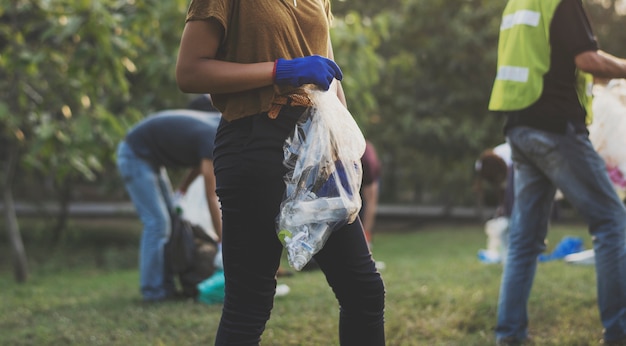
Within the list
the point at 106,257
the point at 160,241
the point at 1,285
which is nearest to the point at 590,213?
the point at 160,241

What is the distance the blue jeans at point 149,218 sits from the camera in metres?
5.64

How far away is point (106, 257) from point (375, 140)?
8.89m

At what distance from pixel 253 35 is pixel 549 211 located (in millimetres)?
2123

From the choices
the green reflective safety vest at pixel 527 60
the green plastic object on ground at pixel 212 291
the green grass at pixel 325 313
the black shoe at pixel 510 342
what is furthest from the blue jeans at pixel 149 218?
the green reflective safety vest at pixel 527 60

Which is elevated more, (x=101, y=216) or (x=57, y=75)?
(x=57, y=75)

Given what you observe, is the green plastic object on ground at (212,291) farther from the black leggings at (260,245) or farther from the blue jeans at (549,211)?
the black leggings at (260,245)

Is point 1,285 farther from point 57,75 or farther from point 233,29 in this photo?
point 233,29

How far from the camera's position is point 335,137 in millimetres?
2379

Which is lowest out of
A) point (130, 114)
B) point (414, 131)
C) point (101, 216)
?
point (101, 216)

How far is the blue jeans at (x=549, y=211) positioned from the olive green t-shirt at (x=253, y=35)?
1665 millimetres

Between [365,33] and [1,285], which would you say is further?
[365,33]

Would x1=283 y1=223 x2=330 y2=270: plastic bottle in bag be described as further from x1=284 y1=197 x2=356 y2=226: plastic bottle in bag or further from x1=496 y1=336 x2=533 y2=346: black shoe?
x1=496 y1=336 x2=533 y2=346: black shoe

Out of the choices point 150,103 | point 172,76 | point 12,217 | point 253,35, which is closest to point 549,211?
point 253,35

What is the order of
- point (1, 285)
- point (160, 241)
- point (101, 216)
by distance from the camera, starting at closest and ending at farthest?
1. point (160, 241)
2. point (1, 285)
3. point (101, 216)
